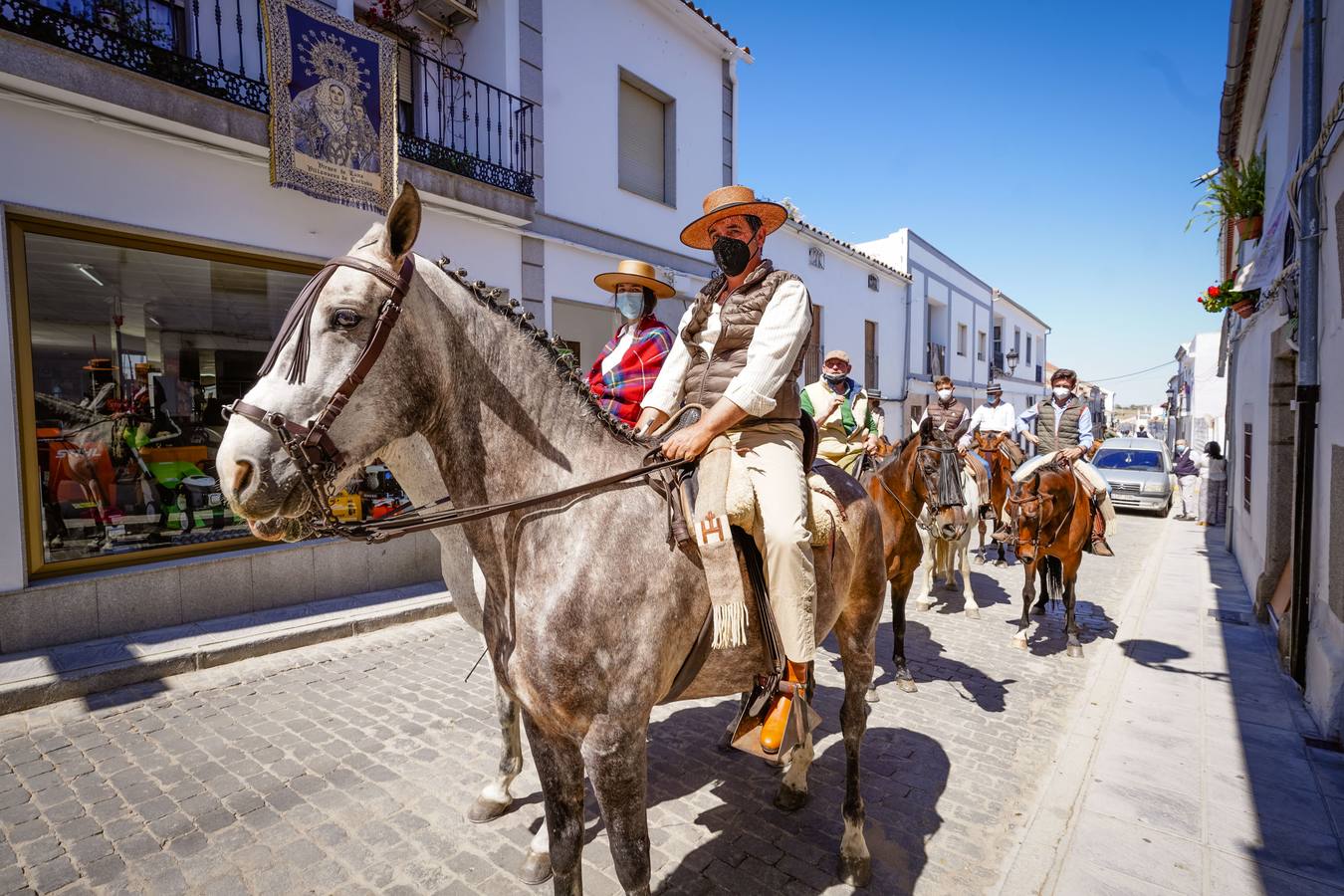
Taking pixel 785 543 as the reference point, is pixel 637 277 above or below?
above

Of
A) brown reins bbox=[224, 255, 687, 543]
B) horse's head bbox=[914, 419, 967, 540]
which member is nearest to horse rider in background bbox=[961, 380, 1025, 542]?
horse's head bbox=[914, 419, 967, 540]

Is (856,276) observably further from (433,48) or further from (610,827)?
(610,827)

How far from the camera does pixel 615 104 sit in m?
10.0

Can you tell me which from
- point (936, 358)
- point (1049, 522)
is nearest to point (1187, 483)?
point (936, 358)

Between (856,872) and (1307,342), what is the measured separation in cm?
536

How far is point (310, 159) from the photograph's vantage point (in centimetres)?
632

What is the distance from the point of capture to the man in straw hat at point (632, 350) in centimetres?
414

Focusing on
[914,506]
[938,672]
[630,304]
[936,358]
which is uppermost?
[936,358]

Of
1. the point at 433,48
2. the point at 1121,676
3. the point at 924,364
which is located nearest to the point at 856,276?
the point at 924,364

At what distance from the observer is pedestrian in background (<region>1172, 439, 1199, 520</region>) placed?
15.8m

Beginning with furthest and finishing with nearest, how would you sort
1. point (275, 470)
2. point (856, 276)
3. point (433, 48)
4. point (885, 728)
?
point (856, 276)
point (433, 48)
point (885, 728)
point (275, 470)

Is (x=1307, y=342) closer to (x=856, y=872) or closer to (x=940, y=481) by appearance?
(x=940, y=481)

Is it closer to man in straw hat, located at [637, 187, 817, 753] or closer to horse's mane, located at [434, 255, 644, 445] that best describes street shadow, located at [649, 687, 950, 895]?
man in straw hat, located at [637, 187, 817, 753]

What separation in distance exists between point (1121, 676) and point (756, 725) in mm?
4830
